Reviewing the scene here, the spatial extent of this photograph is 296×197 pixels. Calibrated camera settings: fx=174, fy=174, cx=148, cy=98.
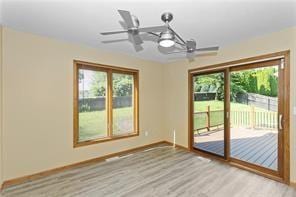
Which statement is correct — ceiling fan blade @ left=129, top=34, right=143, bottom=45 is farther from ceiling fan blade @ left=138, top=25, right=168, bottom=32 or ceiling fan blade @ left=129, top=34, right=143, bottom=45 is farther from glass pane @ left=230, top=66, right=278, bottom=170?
glass pane @ left=230, top=66, right=278, bottom=170

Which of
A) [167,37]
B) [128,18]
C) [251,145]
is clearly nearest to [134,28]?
[128,18]

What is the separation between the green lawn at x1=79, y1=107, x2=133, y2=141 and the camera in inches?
152

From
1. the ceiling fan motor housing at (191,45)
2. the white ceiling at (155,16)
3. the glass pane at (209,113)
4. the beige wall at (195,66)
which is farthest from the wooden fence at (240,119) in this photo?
the ceiling fan motor housing at (191,45)

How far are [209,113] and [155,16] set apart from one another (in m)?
2.90

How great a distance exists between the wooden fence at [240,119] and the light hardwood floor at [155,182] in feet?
3.01

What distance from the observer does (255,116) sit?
11.5ft

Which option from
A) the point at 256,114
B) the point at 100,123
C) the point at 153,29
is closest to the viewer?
the point at 153,29

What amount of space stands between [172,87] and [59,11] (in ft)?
11.7

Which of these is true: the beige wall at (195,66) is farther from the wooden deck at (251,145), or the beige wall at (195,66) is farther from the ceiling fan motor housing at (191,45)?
the ceiling fan motor housing at (191,45)

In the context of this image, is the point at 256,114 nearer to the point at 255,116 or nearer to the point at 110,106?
the point at 255,116

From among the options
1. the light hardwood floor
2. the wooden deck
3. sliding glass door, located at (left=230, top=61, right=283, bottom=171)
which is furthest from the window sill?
sliding glass door, located at (left=230, top=61, right=283, bottom=171)

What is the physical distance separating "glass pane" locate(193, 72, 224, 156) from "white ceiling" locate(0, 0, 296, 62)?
125 cm

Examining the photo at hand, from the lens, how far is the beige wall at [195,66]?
282 centimetres

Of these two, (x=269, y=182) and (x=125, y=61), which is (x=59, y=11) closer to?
(x=125, y=61)
